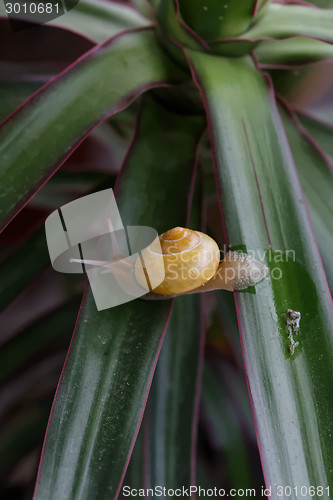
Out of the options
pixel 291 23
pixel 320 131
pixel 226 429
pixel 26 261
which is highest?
pixel 291 23

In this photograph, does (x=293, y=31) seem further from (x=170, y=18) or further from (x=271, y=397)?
(x=271, y=397)

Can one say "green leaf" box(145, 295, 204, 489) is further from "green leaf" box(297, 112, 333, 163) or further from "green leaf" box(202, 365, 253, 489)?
"green leaf" box(297, 112, 333, 163)

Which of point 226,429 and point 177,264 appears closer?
point 177,264

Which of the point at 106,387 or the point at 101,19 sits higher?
the point at 101,19

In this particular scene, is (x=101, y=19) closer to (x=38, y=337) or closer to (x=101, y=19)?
(x=101, y=19)

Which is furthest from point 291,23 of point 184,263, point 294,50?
point 184,263

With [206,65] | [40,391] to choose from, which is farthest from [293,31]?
[40,391]

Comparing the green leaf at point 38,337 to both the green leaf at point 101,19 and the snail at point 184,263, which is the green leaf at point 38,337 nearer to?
the snail at point 184,263
